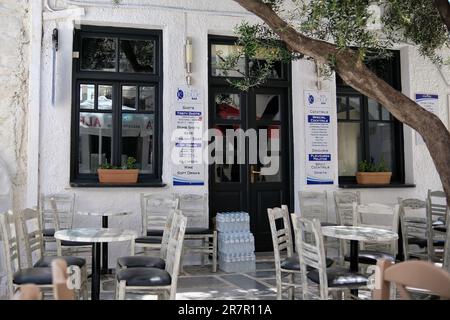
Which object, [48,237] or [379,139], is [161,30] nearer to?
[48,237]

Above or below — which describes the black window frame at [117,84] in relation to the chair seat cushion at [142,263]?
above

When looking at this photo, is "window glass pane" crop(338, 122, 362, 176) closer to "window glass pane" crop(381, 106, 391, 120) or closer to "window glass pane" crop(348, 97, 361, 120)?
"window glass pane" crop(348, 97, 361, 120)

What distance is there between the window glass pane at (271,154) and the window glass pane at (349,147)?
99cm

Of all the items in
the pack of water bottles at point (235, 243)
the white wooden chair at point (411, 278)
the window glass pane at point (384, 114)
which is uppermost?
the window glass pane at point (384, 114)

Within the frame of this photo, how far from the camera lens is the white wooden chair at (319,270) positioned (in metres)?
3.28

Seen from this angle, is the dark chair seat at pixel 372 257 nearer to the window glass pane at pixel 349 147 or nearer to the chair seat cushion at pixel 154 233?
the chair seat cushion at pixel 154 233

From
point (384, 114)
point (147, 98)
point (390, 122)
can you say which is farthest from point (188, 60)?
point (390, 122)

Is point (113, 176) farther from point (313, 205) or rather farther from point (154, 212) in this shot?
point (313, 205)

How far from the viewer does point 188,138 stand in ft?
20.9

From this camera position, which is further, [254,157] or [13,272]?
[254,157]

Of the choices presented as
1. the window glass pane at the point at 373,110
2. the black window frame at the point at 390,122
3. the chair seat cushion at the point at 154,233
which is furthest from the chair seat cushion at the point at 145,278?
the window glass pane at the point at 373,110

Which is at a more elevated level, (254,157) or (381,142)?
(381,142)

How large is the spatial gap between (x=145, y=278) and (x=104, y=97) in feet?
11.9

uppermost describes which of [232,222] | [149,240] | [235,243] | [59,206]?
[59,206]
